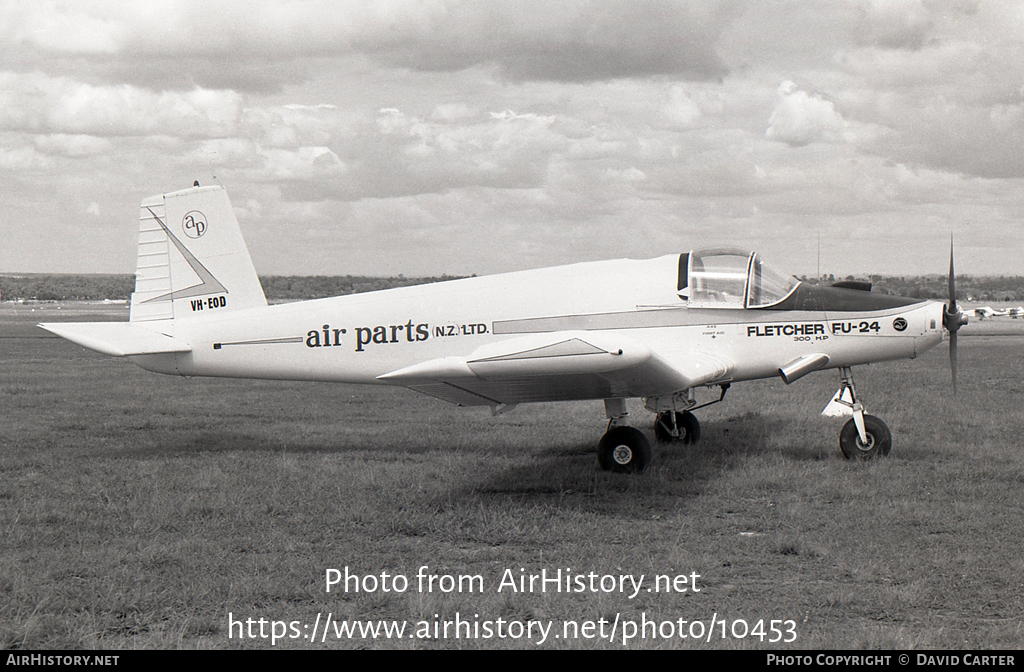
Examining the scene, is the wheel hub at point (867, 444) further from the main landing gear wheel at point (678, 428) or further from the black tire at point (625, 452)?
the black tire at point (625, 452)

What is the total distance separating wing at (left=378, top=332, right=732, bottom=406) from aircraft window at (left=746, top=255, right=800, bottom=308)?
4.45 feet

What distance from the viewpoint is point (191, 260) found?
35.9 feet

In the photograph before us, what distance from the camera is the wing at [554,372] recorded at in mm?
7160

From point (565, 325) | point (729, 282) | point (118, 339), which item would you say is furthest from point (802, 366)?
point (118, 339)

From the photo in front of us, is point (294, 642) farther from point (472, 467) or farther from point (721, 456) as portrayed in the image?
point (721, 456)

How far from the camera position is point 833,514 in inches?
291

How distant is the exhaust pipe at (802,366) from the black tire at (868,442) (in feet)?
2.86

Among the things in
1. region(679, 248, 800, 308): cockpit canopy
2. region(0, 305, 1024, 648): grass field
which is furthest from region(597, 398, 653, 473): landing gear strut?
region(679, 248, 800, 308): cockpit canopy

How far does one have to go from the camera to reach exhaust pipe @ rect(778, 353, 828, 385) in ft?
30.9

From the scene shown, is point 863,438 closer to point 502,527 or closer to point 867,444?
point 867,444

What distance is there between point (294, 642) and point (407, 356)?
5540 mm

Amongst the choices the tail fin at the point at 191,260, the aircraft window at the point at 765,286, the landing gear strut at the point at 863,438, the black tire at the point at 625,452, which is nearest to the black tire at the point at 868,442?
the landing gear strut at the point at 863,438

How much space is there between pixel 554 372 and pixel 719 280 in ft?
11.0
